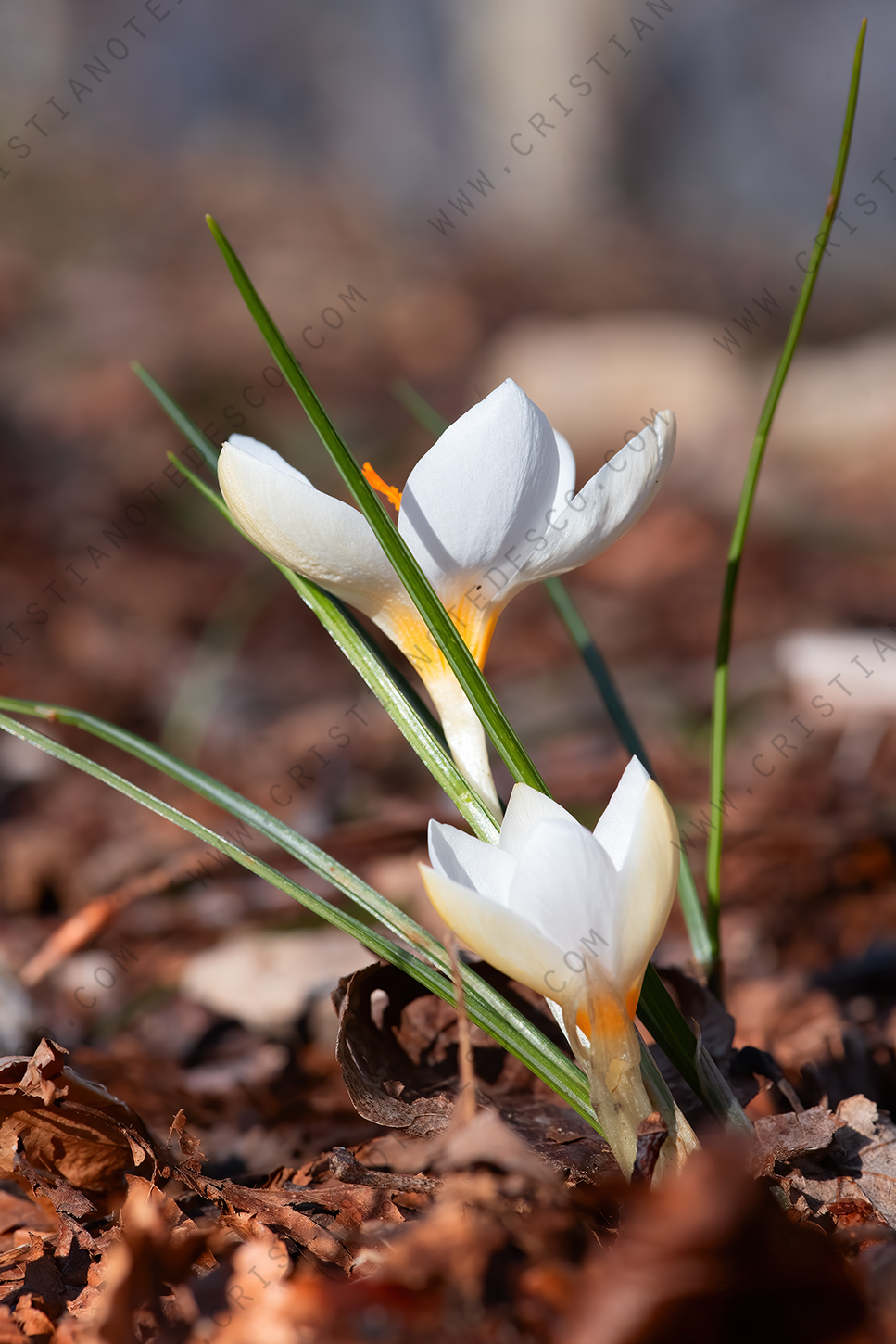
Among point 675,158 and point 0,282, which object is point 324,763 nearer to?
point 0,282

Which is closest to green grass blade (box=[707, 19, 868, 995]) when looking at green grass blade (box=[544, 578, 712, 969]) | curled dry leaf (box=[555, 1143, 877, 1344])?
green grass blade (box=[544, 578, 712, 969])

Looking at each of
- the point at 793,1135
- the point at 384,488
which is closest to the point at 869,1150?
the point at 793,1135

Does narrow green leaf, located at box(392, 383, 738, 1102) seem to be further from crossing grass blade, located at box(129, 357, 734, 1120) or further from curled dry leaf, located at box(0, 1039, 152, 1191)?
curled dry leaf, located at box(0, 1039, 152, 1191)

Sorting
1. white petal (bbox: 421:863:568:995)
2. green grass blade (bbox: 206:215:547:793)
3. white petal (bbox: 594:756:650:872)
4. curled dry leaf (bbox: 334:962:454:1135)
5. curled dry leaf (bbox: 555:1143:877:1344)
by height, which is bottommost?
curled dry leaf (bbox: 334:962:454:1135)

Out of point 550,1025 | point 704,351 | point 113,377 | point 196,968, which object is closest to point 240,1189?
point 550,1025

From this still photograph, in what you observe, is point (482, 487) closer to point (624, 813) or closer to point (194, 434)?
point (624, 813)

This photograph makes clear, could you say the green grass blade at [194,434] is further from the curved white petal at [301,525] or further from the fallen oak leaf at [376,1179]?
the fallen oak leaf at [376,1179]
